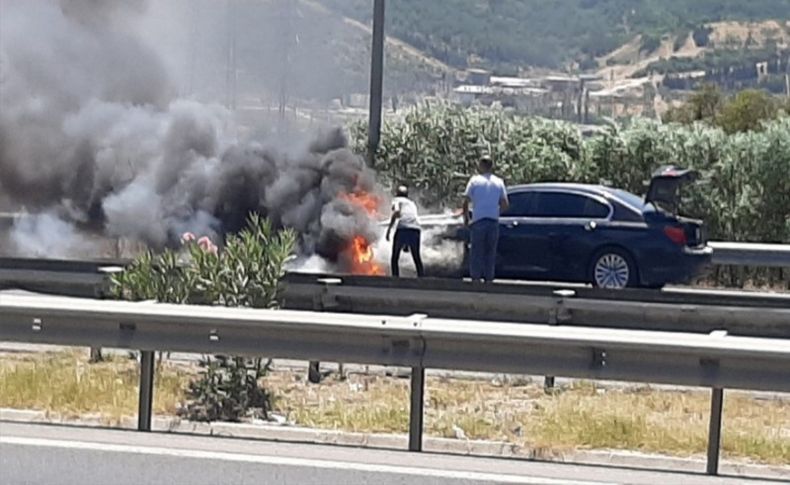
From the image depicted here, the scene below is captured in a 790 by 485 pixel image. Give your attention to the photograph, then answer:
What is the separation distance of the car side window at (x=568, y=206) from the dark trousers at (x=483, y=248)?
74.0 inches

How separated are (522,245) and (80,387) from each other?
33.6 ft

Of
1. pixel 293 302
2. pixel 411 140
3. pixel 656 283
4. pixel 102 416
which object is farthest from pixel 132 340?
pixel 411 140

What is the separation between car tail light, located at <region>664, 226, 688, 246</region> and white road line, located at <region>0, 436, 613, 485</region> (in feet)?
42.3

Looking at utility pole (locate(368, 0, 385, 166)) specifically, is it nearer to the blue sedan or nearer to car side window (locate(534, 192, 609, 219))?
the blue sedan

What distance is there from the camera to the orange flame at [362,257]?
21.8m

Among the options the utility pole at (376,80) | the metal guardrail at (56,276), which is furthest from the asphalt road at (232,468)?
the utility pole at (376,80)

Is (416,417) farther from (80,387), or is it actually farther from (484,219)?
(484,219)

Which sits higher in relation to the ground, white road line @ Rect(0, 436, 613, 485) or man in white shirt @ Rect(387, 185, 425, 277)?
man in white shirt @ Rect(387, 185, 425, 277)

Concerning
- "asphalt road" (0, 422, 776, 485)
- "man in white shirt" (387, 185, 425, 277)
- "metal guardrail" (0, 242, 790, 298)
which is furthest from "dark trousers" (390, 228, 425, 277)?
"asphalt road" (0, 422, 776, 485)

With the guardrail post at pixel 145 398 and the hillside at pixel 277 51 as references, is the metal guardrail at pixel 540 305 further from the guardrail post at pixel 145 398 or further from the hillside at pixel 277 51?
the hillside at pixel 277 51

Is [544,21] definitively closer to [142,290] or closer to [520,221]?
[520,221]

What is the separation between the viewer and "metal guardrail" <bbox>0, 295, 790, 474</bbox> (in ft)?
25.8

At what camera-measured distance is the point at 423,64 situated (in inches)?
1743

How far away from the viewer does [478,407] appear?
11.2m
